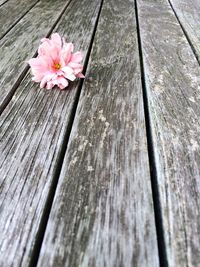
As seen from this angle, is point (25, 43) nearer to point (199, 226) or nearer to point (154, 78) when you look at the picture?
point (154, 78)

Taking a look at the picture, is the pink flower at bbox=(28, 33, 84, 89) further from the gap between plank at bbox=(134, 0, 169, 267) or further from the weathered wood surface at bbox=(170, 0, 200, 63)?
the weathered wood surface at bbox=(170, 0, 200, 63)

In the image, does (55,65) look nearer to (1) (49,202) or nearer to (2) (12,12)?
(1) (49,202)

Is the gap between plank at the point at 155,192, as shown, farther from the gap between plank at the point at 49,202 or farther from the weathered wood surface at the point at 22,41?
the weathered wood surface at the point at 22,41

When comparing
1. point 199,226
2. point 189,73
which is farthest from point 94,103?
point 199,226

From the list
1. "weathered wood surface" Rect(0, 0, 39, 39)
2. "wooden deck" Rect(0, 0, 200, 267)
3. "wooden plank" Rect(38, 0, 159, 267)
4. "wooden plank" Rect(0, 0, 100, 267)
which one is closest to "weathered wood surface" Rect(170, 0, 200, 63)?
"wooden deck" Rect(0, 0, 200, 267)

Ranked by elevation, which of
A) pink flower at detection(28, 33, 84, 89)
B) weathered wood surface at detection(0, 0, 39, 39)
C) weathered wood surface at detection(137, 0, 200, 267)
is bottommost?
weathered wood surface at detection(137, 0, 200, 267)

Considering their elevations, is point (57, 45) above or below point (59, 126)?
above

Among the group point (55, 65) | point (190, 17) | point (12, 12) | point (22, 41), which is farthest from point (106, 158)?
point (12, 12)
